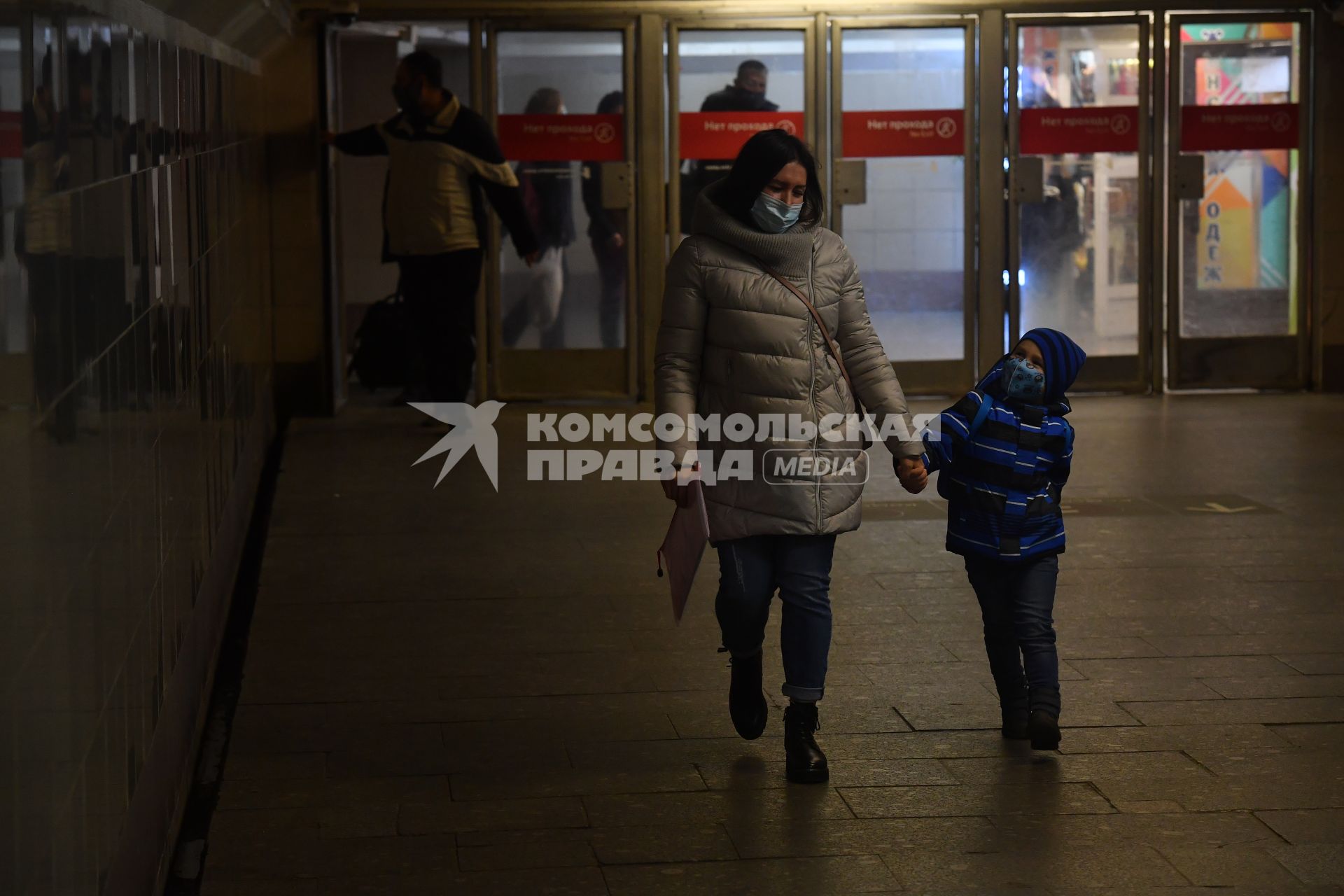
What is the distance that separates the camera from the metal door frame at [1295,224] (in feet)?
40.2

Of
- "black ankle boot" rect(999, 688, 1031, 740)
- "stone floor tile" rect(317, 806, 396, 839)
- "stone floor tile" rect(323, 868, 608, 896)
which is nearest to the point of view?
"stone floor tile" rect(323, 868, 608, 896)

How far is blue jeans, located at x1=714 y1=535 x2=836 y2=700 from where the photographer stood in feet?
15.1

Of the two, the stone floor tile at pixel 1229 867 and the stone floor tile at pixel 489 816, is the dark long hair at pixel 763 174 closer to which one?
the stone floor tile at pixel 489 816

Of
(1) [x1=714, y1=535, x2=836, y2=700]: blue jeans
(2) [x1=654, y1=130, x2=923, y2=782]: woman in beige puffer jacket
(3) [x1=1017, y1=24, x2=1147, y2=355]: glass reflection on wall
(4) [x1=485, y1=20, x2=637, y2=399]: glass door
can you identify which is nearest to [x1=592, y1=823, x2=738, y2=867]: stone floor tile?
(2) [x1=654, y1=130, x2=923, y2=782]: woman in beige puffer jacket

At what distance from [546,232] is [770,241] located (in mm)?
7757

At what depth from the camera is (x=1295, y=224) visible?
41.0 ft

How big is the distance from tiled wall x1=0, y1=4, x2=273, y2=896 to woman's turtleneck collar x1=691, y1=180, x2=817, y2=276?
135cm

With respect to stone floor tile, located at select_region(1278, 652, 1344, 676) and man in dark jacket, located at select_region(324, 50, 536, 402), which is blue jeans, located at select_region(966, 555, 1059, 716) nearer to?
stone floor tile, located at select_region(1278, 652, 1344, 676)

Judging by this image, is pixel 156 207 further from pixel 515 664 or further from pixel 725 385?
pixel 515 664

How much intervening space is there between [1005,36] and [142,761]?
31.5 feet

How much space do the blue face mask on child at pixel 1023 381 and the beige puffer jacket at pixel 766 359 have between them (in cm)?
30

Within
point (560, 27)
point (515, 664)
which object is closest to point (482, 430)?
point (560, 27)

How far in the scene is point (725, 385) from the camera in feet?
15.1

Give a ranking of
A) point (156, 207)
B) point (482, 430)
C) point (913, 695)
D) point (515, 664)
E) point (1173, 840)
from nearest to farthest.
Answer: point (1173, 840), point (156, 207), point (913, 695), point (515, 664), point (482, 430)
